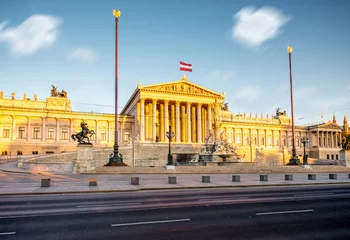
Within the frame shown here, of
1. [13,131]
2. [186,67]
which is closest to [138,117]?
[186,67]

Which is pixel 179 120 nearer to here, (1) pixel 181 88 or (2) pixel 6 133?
(1) pixel 181 88

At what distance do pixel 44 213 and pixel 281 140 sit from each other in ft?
341

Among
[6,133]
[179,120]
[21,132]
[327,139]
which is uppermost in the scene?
[179,120]

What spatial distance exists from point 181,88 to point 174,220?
222ft

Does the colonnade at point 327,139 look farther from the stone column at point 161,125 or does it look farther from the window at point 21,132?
the window at point 21,132

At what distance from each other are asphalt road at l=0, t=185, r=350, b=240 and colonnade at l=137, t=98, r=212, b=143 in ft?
199

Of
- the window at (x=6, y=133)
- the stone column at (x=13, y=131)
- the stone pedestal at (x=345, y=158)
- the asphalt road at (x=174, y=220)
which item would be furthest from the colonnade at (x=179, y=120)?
the asphalt road at (x=174, y=220)

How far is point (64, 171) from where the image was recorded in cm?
3138

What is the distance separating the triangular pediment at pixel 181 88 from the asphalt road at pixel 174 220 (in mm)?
60510

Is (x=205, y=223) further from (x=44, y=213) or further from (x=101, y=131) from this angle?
(x=101, y=131)

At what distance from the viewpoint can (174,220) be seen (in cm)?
945

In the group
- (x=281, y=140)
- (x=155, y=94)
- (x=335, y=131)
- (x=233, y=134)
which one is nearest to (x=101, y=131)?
(x=155, y=94)

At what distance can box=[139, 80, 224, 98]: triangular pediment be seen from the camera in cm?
7265

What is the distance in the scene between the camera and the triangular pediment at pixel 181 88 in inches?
2860
